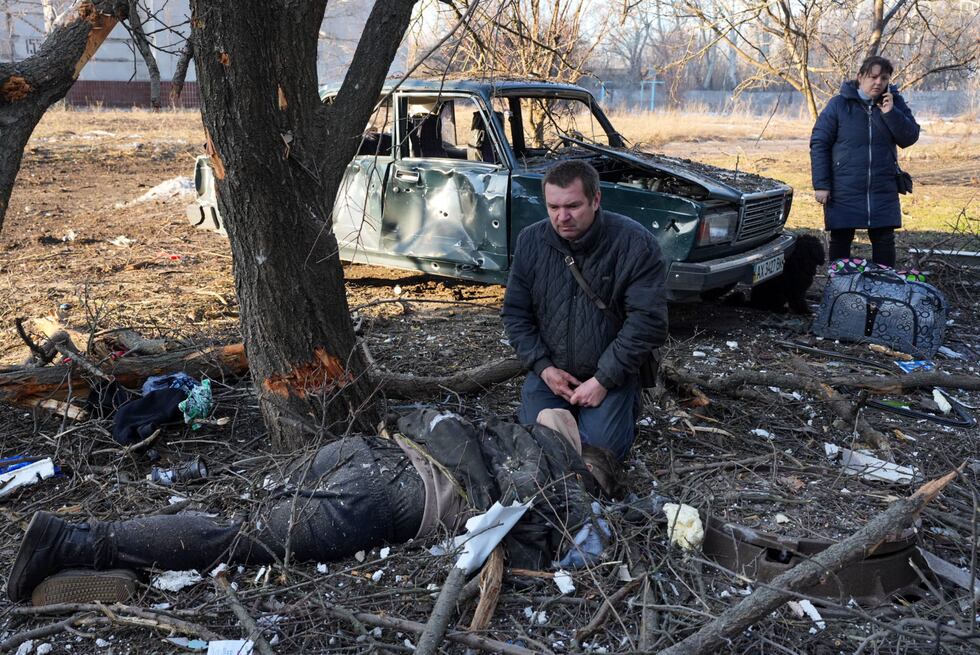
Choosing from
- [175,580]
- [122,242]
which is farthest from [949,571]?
[122,242]

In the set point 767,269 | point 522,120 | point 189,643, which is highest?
point 522,120

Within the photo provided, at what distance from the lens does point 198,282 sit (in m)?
6.89

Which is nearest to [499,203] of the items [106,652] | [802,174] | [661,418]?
[661,418]

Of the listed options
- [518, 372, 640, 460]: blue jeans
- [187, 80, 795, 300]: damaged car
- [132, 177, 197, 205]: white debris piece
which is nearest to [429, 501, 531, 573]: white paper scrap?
[518, 372, 640, 460]: blue jeans

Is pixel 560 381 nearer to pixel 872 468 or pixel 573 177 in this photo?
pixel 573 177

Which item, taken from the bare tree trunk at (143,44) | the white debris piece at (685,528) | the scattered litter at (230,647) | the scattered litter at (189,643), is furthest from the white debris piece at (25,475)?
the white debris piece at (685,528)

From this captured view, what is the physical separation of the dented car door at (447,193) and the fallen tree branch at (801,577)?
354 centimetres

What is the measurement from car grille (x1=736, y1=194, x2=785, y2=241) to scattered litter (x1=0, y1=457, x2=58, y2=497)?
446 centimetres

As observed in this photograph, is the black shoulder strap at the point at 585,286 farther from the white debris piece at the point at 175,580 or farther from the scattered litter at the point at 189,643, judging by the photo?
the scattered litter at the point at 189,643

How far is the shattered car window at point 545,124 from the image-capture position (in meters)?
6.19

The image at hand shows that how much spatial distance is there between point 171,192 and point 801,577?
10536mm

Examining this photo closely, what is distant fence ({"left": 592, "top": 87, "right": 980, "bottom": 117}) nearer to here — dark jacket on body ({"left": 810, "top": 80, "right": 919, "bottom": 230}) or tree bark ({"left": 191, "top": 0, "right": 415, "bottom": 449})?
dark jacket on body ({"left": 810, "top": 80, "right": 919, "bottom": 230})

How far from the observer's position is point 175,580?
8.85 feet

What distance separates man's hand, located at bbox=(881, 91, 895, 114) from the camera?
18.0ft
